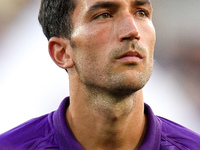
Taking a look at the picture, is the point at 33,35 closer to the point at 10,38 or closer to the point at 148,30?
the point at 10,38

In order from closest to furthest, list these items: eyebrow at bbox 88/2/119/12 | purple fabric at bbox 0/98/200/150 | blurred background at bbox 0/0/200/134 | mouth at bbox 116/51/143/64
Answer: mouth at bbox 116/51/143/64, eyebrow at bbox 88/2/119/12, purple fabric at bbox 0/98/200/150, blurred background at bbox 0/0/200/134

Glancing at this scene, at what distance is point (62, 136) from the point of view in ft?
7.75

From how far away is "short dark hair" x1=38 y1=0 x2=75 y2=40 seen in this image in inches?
95.3

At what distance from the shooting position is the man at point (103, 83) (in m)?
2.14

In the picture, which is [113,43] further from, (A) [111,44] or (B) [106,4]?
(B) [106,4]

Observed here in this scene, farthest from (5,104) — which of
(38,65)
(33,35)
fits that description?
(33,35)

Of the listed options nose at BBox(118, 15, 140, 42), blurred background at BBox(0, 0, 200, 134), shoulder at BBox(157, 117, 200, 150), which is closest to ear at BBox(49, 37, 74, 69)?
nose at BBox(118, 15, 140, 42)

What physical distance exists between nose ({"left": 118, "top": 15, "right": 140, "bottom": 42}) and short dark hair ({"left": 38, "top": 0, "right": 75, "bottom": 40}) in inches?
13.9

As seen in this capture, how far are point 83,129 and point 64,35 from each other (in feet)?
1.73

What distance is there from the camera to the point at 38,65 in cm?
425

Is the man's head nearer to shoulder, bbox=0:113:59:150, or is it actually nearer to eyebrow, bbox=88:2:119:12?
eyebrow, bbox=88:2:119:12

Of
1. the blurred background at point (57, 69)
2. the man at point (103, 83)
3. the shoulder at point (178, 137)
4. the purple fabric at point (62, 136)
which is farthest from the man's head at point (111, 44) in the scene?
the blurred background at point (57, 69)

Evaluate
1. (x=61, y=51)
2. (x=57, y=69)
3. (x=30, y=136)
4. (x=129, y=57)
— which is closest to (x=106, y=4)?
(x=129, y=57)

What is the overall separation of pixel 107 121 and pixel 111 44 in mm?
414
